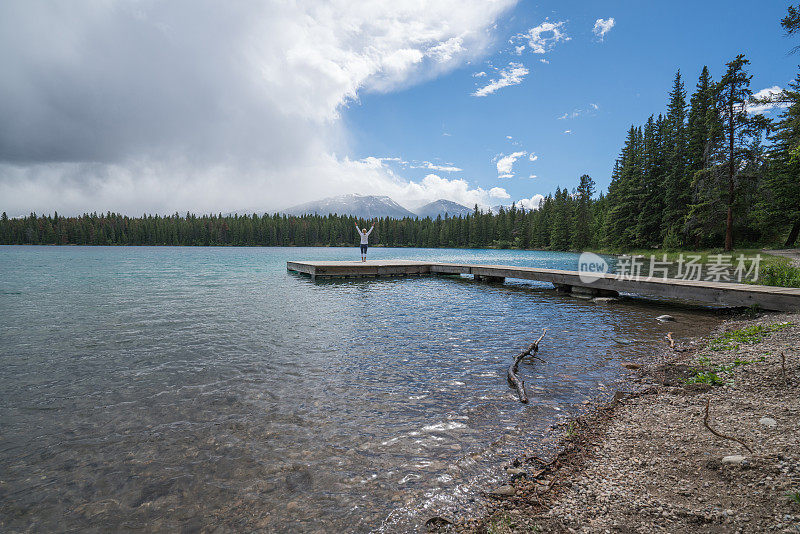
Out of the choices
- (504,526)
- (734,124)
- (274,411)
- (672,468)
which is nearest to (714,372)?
(672,468)

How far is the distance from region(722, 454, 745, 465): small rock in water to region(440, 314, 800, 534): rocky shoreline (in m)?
0.01

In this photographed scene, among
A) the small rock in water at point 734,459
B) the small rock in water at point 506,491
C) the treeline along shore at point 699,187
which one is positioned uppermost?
the treeline along shore at point 699,187

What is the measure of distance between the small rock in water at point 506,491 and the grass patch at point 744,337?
915 centimetres

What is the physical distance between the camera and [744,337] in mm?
10602

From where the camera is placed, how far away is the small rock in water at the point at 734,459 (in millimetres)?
4062

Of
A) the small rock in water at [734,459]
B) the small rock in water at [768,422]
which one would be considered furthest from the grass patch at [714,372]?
the small rock in water at [734,459]

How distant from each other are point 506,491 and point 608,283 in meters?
20.6

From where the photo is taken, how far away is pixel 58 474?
4.82 m

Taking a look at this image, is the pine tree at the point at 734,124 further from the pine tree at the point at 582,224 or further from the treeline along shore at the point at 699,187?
the pine tree at the point at 582,224

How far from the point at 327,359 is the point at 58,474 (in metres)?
5.53

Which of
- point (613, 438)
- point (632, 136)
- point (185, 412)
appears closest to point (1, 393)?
point (185, 412)

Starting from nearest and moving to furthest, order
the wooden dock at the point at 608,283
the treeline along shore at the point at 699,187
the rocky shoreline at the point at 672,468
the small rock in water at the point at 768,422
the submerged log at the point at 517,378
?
the rocky shoreline at the point at 672,468, the small rock in water at the point at 768,422, the submerged log at the point at 517,378, the wooden dock at the point at 608,283, the treeline along shore at the point at 699,187

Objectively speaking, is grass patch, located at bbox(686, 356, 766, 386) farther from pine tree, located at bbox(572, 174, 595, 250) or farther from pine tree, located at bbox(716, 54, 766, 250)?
pine tree, located at bbox(572, 174, 595, 250)

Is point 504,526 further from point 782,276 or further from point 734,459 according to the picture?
point 782,276
